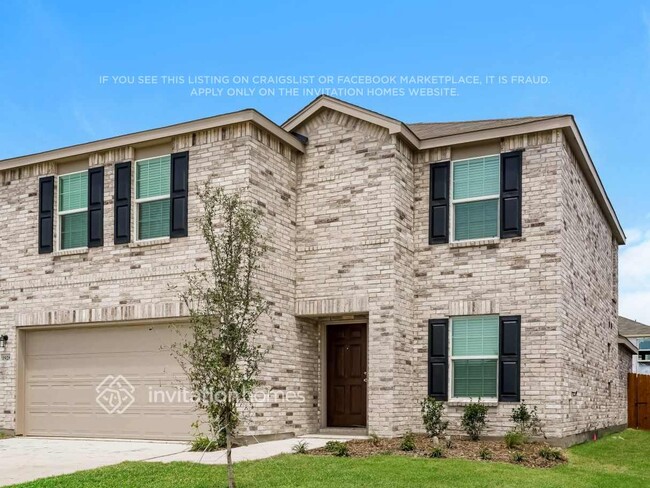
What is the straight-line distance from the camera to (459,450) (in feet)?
39.2

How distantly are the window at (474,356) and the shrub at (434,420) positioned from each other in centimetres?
57

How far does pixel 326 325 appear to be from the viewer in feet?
49.5

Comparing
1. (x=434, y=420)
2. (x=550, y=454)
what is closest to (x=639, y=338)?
(x=434, y=420)

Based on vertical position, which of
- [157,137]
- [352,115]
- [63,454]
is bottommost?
[63,454]

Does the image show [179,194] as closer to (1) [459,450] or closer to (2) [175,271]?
(2) [175,271]

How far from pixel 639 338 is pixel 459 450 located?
2944 cm

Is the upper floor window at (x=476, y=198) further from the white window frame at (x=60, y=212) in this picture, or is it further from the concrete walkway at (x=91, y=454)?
the white window frame at (x=60, y=212)

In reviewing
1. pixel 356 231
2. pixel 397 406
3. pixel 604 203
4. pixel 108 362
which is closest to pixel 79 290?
pixel 108 362

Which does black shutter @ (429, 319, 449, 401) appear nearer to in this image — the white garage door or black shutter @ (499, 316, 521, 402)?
black shutter @ (499, 316, 521, 402)

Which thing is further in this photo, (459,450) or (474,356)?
(474,356)

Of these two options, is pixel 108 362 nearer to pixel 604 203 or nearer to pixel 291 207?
pixel 291 207

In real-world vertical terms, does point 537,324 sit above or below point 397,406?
above

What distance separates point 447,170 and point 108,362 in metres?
7.36

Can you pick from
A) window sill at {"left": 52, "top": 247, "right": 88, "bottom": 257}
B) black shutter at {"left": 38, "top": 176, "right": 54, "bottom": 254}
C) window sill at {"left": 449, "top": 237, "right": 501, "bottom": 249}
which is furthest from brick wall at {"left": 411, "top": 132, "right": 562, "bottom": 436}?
black shutter at {"left": 38, "top": 176, "right": 54, "bottom": 254}
